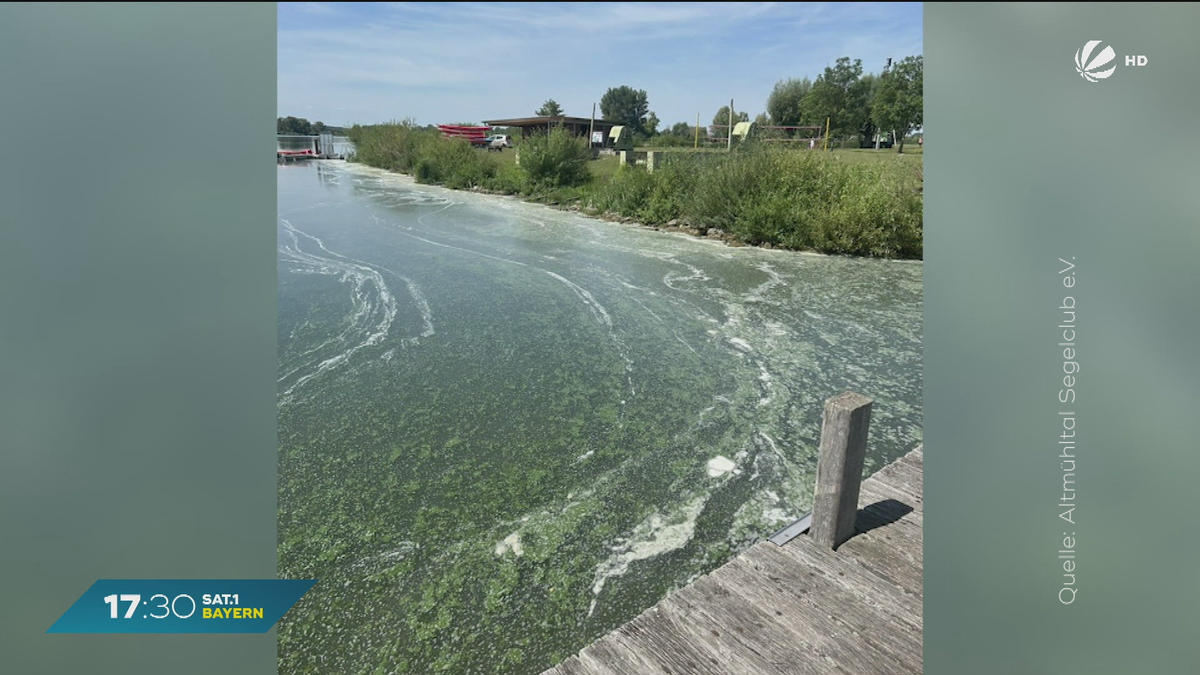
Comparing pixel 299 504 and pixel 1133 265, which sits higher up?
pixel 1133 265

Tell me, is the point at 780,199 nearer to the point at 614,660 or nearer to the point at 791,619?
the point at 791,619

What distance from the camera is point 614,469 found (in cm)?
412

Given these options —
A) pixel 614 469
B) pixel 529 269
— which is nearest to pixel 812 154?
pixel 529 269

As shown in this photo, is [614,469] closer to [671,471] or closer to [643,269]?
[671,471]

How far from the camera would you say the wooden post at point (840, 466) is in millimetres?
2426

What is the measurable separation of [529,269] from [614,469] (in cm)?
664

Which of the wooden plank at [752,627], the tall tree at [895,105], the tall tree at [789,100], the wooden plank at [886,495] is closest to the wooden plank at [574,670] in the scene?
the wooden plank at [752,627]

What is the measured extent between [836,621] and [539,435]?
8.71 ft

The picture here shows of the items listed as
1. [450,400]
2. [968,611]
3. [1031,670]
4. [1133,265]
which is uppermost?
[1133,265]

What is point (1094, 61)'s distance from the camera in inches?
35.2

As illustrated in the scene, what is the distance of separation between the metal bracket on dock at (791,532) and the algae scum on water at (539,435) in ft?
1.81

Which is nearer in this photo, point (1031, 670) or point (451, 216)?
point (1031, 670)

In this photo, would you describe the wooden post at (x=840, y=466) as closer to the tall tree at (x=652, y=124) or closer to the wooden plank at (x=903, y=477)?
the wooden plank at (x=903, y=477)

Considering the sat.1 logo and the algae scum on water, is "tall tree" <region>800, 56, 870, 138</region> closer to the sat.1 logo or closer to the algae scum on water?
the algae scum on water
